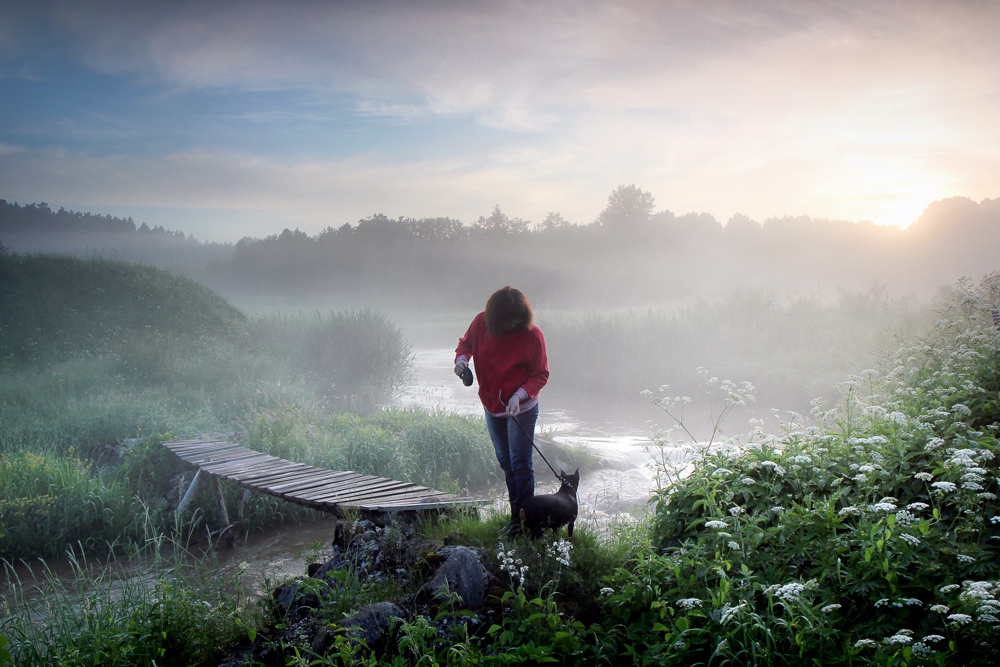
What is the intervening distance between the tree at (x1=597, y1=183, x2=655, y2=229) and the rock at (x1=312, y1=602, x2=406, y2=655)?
32778 millimetres

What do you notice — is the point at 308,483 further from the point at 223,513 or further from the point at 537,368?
the point at 537,368

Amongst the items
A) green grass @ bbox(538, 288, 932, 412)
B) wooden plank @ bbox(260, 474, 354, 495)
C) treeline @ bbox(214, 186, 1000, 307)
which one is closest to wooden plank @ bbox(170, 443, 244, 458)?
wooden plank @ bbox(260, 474, 354, 495)

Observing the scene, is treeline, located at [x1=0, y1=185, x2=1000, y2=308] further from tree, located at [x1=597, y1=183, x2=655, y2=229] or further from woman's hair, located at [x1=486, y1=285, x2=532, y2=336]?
woman's hair, located at [x1=486, y1=285, x2=532, y2=336]

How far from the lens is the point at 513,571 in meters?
2.63

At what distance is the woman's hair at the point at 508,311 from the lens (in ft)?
11.7

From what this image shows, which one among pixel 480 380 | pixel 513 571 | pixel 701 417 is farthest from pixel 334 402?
pixel 513 571

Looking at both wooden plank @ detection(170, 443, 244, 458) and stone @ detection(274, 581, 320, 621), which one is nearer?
stone @ detection(274, 581, 320, 621)

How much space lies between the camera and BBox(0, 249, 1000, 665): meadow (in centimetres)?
200

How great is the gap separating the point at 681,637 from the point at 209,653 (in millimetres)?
2230

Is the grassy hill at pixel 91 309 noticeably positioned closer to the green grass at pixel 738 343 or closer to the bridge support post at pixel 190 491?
the bridge support post at pixel 190 491

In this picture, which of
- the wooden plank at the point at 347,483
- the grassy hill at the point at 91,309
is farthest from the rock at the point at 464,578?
the grassy hill at the point at 91,309

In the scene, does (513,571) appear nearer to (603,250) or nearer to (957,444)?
(957,444)

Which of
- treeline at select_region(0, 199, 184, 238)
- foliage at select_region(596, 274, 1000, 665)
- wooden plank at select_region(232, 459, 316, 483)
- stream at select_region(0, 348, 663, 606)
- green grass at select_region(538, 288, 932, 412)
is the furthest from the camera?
green grass at select_region(538, 288, 932, 412)

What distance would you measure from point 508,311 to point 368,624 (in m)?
1.91
